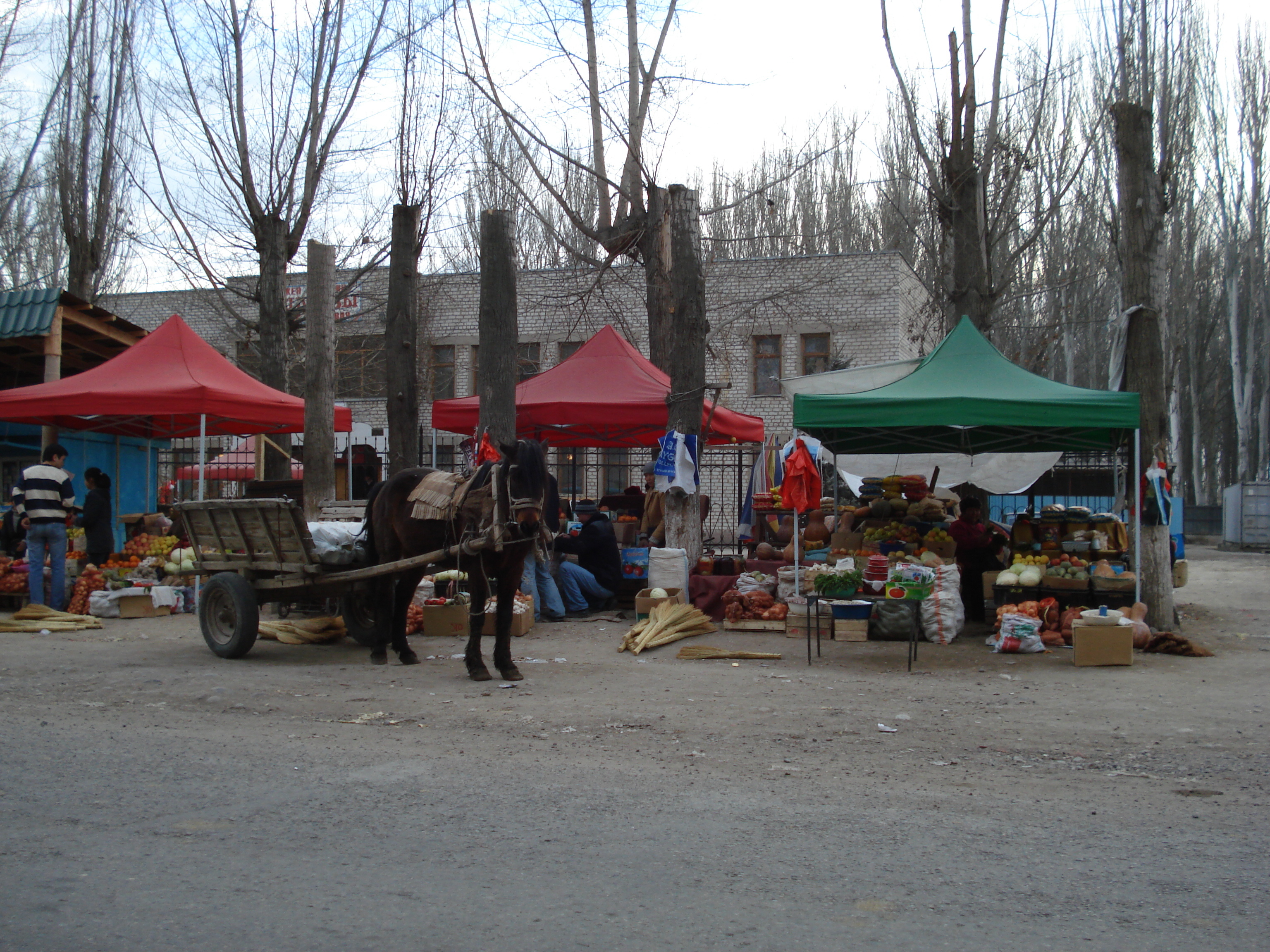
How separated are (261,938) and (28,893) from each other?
101 cm

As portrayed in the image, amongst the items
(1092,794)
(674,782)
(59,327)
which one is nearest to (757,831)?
(674,782)

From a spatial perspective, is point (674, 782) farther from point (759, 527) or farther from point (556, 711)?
point (759, 527)

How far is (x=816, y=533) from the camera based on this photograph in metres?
12.6

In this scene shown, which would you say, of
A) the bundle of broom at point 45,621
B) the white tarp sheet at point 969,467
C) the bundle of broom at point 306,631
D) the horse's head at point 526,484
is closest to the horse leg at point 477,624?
the horse's head at point 526,484

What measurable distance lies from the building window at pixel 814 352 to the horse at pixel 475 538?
22342 mm

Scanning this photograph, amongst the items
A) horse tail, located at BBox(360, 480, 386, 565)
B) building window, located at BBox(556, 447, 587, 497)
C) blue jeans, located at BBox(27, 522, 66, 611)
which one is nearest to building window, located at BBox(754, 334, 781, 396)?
building window, located at BBox(556, 447, 587, 497)

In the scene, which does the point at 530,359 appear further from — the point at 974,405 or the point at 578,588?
the point at 974,405

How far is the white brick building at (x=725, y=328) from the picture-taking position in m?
29.3

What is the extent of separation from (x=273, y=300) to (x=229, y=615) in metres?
10.4

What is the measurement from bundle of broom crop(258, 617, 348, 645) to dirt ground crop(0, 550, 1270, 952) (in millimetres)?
1358

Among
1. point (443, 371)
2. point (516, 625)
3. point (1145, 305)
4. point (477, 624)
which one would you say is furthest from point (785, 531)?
point (443, 371)

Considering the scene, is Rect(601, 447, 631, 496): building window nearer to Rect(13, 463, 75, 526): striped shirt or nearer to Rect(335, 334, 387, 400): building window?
Rect(335, 334, 387, 400): building window

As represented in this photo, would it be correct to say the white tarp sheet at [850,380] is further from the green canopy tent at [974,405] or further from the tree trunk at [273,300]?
the tree trunk at [273,300]

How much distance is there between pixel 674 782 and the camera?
202 inches
